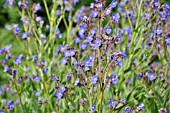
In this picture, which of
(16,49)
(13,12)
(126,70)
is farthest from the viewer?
(13,12)

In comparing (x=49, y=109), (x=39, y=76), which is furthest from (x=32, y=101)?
(x=39, y=76)

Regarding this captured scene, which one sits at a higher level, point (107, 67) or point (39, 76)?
point (107, 67)

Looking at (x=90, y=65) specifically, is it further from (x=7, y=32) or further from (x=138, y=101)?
(x=7, y=32)

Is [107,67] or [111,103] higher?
[107,67]

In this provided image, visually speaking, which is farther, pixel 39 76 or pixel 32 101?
pixel 39 76

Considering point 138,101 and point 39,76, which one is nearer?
point 138,101

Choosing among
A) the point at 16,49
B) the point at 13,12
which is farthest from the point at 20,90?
the point at 13,12

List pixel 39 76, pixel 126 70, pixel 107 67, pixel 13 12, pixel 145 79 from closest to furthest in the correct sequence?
1. pixel 107 67
2. pixel 145 79
3. pixel 126 70
4. pixel 39 76
5. pixel 13 12

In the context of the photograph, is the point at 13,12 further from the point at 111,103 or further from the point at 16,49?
the point at 111,103

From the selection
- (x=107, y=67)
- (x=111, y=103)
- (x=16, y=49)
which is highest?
(x=107, y=67)
